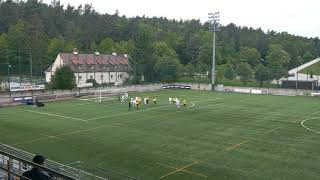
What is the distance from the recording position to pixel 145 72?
83.4 metres

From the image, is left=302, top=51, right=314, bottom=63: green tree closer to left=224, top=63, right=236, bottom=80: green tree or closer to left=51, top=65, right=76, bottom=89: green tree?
left=224, top=63, right=236, bottom=80: green tree

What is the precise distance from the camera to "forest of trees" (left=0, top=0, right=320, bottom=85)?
289 ft

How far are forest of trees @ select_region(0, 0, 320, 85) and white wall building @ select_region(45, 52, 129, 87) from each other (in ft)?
19.0

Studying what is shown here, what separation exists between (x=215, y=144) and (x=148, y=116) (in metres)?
15.0

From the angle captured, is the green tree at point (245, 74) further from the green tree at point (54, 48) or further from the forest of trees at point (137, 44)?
the green tree at point (54, 48)

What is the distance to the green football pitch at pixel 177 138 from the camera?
22.3 meters

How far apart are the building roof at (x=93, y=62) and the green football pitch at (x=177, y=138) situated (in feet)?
101

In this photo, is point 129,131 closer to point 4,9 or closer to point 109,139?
point 109,139

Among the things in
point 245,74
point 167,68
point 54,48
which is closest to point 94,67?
point 167,68

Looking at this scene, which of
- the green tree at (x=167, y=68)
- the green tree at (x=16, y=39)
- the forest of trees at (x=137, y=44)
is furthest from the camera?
the green tree at (x=16, y=39)

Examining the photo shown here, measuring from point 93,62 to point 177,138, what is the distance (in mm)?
56355

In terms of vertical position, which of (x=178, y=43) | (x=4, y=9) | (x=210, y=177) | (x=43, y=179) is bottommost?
(x=210, y=177)

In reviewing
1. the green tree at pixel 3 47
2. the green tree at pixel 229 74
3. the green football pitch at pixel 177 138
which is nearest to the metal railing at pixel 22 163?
the green football pitch at pixel 177 138

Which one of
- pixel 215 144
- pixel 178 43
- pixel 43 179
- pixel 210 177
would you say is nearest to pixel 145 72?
pixel 178 43
